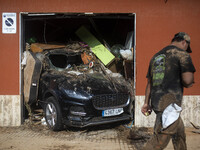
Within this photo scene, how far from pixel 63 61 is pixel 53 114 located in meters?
1.89

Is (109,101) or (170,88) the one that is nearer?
(170,88)

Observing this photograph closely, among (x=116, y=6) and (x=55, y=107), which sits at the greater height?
(x=116, y=6)

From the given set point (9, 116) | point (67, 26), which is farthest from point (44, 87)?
point (67, 26)

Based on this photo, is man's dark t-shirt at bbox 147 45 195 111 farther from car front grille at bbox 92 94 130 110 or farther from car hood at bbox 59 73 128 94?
car hood at bbox 59 73 128 94

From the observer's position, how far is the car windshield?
23.5 ft

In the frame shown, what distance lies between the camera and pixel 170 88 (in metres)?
3.34

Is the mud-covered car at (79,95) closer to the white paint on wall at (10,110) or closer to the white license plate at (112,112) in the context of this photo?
the white license plate at (112,112)

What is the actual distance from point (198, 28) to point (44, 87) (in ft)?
14.3

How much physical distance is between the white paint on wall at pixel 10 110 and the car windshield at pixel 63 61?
139cm

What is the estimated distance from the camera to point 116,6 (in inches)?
257

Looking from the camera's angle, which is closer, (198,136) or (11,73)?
(198,136)

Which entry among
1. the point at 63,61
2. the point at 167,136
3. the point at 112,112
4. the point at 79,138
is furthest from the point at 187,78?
the point at 63,61

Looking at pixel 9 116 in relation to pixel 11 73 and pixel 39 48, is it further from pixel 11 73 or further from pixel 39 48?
pixel 39 48

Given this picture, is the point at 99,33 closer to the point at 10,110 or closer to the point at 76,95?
the point at 76,95
